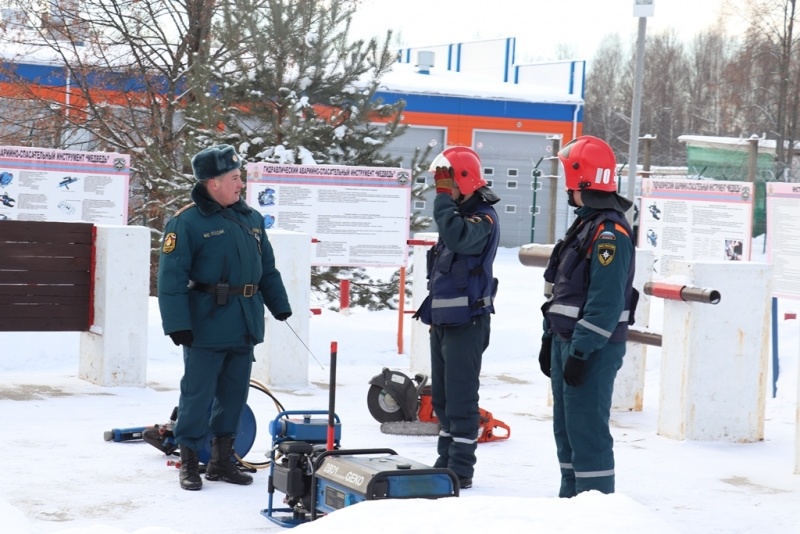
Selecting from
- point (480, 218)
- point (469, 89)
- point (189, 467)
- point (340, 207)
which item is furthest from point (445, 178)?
point (469, 89)

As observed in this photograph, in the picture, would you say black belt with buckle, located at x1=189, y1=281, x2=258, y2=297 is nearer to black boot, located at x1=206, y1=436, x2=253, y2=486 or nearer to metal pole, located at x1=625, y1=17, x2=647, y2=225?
black boot, located at x1=206, y1=436, x2=253, y2=486

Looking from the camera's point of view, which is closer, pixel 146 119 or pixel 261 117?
pixel 261 117

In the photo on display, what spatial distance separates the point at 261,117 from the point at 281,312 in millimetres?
8664

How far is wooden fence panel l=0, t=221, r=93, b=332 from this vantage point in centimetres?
1014

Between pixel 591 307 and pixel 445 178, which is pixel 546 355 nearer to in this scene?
pixel 591 307

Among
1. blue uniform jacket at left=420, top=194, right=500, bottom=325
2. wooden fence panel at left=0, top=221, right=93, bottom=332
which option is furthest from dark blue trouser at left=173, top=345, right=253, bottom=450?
wooden fence panel at left=0, top=221, right=93, bottom=332

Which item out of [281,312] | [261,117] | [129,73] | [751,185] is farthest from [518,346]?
[129,73]

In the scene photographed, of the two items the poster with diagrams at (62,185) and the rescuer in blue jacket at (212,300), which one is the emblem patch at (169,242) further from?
the poster with diagrams at (62,185)

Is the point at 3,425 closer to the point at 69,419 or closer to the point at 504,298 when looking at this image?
the point at 69,419

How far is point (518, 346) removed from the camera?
1405 cm

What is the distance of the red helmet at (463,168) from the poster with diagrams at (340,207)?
592 cm

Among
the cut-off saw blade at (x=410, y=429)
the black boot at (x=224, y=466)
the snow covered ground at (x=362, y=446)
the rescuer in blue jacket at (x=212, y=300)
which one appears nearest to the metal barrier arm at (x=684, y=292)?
the snow covered ground at (x=362, y=446)

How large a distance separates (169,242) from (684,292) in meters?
3.96

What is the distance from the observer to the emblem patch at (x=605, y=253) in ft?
18.3
